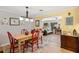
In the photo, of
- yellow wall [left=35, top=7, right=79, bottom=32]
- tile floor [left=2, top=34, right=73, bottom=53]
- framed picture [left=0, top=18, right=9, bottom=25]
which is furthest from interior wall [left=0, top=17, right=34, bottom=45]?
tile floor [left=2, top=34, right=73, bottom=53]

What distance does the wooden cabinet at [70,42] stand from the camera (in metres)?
2.09

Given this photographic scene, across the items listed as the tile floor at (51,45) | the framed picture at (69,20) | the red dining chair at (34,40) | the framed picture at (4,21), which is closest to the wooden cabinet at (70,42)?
the tile floor at (51,45)

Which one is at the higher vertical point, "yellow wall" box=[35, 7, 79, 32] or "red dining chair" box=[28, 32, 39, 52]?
"yellow wall" box=[35, 7, 79, 32]

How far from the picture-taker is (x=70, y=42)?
7.05 feet

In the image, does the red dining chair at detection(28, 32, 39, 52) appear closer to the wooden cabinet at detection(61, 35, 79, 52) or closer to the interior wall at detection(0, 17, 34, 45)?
the interior wall at detection(0, 17, 34, 45)

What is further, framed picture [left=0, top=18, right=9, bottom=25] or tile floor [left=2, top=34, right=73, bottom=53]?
tile floor [left=2, top=34, right=73, bottom=53]

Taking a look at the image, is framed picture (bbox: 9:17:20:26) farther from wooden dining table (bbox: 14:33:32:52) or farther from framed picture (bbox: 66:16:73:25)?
framed picture (bbox: 66:16:73:25)

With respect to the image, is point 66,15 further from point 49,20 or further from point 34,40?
point 34,40

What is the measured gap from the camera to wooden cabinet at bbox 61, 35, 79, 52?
82.1 inches

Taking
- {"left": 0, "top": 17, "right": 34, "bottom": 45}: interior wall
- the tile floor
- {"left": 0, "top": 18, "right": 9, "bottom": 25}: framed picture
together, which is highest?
{"left": 0, "top": 18, "right": 9, "bottom": 25}: framed picture

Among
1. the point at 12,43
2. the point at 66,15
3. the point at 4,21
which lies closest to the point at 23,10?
the point at 4,21
